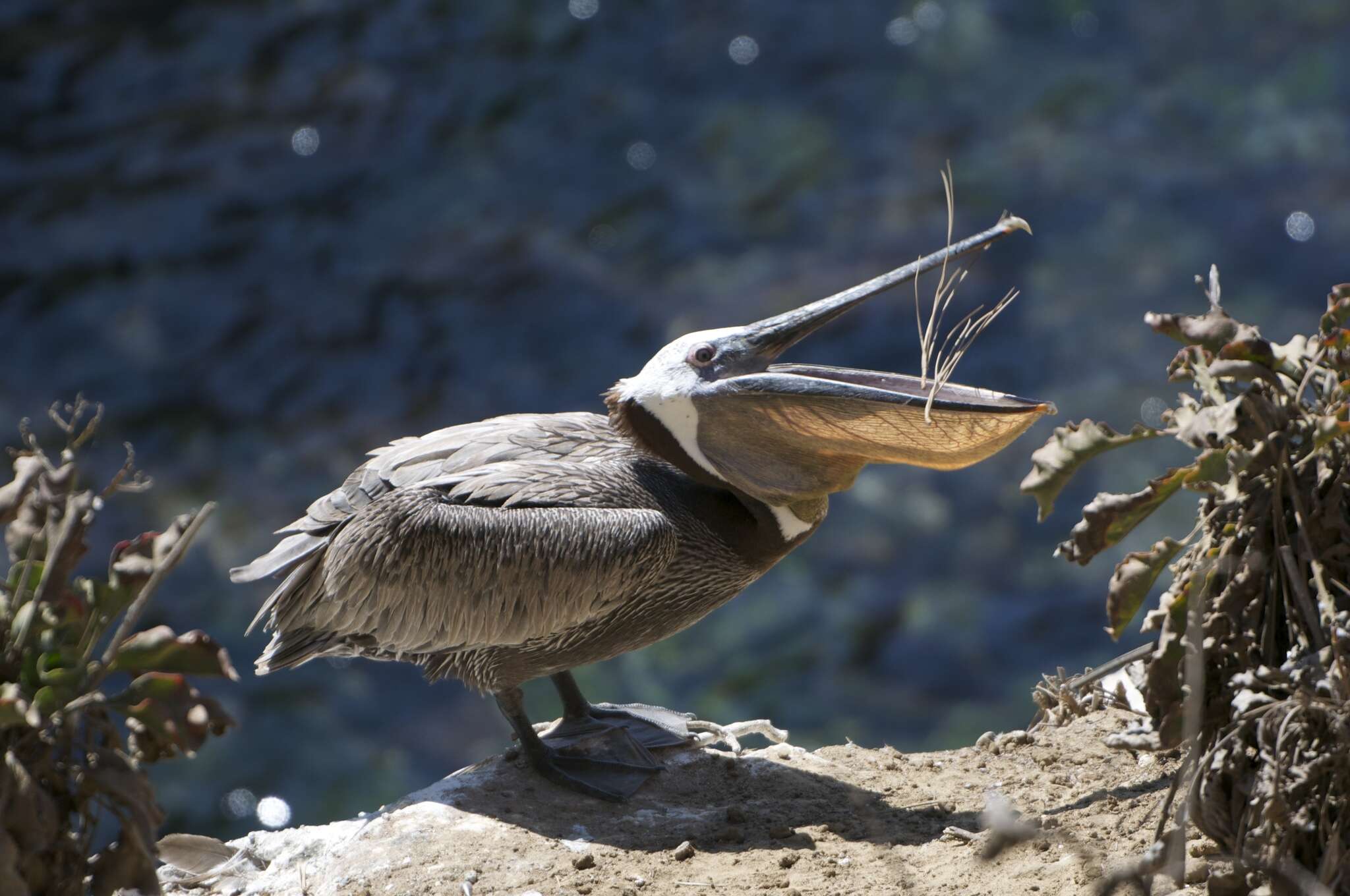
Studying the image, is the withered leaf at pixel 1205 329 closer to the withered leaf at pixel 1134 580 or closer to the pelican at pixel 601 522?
the withered leaf at pixel 1134 580

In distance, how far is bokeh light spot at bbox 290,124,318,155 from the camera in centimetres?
1366

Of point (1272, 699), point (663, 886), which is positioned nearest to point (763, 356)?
point (663, 886)

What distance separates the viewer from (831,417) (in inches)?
182

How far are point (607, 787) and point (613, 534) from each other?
0.81 metres

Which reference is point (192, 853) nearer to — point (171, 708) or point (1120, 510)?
point (171, 708)

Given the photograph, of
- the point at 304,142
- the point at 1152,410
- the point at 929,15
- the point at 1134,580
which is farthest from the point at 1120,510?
the point at 304,142

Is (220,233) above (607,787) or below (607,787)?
above

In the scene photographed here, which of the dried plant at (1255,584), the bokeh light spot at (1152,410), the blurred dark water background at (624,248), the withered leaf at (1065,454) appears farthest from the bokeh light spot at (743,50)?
the withered leaf at (1065,454)

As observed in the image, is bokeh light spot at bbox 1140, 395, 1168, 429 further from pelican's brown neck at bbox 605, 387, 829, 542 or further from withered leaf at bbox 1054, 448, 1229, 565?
withered leaf at bbox 1054, 448, 1229, 565

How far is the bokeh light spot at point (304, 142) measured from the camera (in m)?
13.7

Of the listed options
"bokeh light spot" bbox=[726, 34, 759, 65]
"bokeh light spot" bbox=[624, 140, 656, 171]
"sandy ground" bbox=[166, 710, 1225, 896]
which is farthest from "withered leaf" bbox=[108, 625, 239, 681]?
"bokeh light spot" bbox=[726, 34, 759, 65]

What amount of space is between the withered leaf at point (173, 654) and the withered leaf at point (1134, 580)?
1.79 metres

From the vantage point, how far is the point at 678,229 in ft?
41.7

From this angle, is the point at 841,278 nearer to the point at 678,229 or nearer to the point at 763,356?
the point at 678,229
